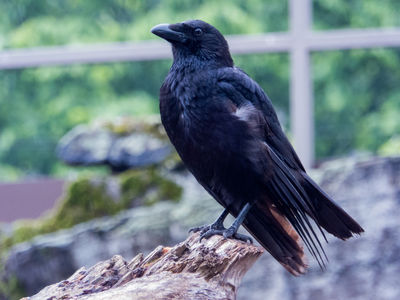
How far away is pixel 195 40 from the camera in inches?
153

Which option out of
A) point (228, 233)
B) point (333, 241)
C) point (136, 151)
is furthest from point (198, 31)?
point (136, 151)

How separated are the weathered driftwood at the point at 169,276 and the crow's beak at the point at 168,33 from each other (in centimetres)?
114

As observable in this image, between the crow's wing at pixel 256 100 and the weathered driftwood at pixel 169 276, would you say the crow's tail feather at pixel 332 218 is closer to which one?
the crow's wing at pixel 256 100

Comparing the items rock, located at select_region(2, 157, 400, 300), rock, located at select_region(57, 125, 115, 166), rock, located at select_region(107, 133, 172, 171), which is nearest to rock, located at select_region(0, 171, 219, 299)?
rock, located at select_region(2, 157, 400, 300)

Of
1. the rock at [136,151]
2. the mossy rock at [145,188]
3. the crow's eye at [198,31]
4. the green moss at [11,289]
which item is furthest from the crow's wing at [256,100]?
the green moss at [11,289]

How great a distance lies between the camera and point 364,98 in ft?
20.4

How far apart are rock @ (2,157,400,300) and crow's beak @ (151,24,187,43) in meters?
1.91

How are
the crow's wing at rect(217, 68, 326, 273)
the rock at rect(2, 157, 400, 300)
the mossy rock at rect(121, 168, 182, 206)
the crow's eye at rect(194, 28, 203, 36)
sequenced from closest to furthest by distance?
the crow's wing at rect(217, 68, 326, 273) → the crow's eye at rect(194, 28, 203, 36) → the rock at rect(2, 157, 400, 300) → the mossy rock at rect(121, 168, 182, 206)

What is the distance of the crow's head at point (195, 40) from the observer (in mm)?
3846

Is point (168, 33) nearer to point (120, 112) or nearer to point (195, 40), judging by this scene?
point (195, 40)

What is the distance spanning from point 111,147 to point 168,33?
270cm

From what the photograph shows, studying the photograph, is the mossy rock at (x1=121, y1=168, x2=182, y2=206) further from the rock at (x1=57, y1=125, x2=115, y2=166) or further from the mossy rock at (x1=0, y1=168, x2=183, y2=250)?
the rock at (x1=57, y1=125, x2=115, y2=166)

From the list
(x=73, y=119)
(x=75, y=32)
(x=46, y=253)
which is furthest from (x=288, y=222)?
(x=75, y=32)

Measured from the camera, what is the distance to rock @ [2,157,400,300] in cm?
525
